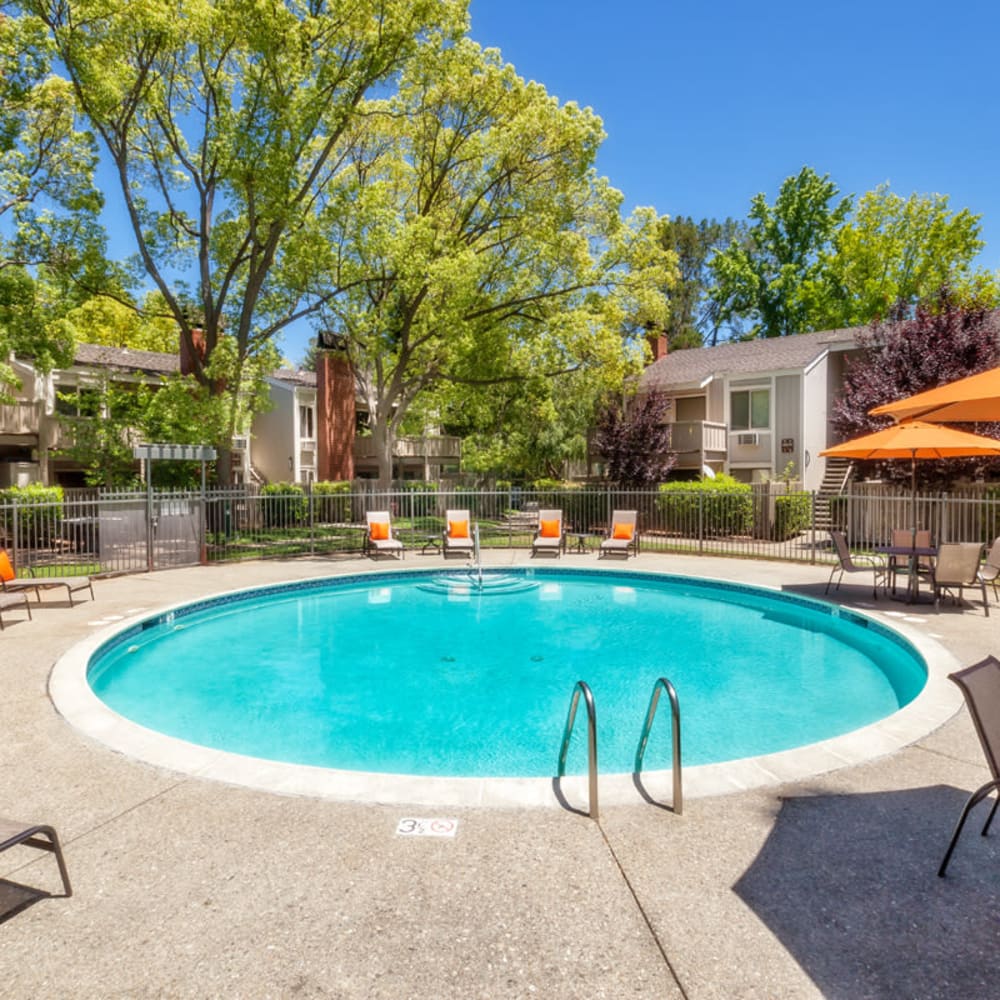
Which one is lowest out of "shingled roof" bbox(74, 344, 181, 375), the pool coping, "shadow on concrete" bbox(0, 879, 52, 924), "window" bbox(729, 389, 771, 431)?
the pool coping

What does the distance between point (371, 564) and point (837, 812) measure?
13189 mm

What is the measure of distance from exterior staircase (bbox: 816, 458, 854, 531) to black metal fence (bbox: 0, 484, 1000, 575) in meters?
0.08

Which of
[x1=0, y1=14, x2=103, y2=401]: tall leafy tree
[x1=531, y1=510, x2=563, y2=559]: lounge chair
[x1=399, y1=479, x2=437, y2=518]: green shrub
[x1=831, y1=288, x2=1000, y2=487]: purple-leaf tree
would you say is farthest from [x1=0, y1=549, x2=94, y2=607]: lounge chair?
[x1=831, y1=288, x2=1000, y2=487]: purple-leaf tree

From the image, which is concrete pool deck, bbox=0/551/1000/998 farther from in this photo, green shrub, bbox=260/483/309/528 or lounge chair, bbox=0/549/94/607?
green shrub, bbox=260/483/309/528

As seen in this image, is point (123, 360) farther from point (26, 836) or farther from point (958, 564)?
point (958, 564)

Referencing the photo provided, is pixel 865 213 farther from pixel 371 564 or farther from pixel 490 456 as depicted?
pixel 371 564

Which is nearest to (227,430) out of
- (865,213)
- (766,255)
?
(865,213)

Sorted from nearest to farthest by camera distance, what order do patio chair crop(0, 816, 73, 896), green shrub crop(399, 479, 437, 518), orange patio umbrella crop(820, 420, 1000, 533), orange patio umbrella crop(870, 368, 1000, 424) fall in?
patio chair crop(0, 816, 73, 896)
orange patio umbrella crop(870, 368, 1000, 424)
orange patio umbrella crop(820, 420, 1000, 533)
green shrub crop(399, 479, 437, 518)

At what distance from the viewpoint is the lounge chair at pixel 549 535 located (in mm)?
17078

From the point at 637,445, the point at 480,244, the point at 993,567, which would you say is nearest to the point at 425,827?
the point at 993,567

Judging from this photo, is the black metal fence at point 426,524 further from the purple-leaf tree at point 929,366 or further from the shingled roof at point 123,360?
the shingled roof at point 123,360

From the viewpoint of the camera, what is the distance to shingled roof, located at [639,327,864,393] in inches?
983

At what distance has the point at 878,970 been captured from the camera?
8.89 ft

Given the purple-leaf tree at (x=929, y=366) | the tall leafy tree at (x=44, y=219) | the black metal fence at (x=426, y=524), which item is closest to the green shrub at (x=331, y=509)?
the black metal fence at (x=426, y=524)
